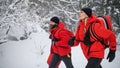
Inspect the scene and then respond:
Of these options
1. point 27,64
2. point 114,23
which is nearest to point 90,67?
point 27,64

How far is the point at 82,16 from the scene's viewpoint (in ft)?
18.5

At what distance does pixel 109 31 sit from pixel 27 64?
449cm

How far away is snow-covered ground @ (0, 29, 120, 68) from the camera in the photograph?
9.07m

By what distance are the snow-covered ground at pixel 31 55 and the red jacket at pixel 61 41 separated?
2.50 meters

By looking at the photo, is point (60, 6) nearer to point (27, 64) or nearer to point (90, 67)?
point (27, 64)

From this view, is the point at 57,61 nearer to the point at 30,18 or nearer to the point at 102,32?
the point at 102,32

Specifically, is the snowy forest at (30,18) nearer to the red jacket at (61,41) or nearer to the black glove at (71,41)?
the red jacket at (61,41)

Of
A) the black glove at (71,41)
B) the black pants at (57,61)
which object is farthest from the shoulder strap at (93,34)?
the black pants at (57,61)

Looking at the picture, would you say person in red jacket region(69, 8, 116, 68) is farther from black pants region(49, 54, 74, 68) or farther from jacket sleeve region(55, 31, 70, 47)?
black pants region(49, 54, 74, 68)

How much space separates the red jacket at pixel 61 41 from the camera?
6.27m

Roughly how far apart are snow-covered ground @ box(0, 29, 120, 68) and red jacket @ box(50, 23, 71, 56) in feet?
8.20

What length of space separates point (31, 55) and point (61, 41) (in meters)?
3.90

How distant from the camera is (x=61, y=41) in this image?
625 centimetres

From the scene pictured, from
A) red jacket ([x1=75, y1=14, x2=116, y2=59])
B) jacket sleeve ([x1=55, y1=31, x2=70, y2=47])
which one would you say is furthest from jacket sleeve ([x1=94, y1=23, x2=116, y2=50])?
jacket sleeve ([x1=55, y1=31, x2=70, y2=47])
